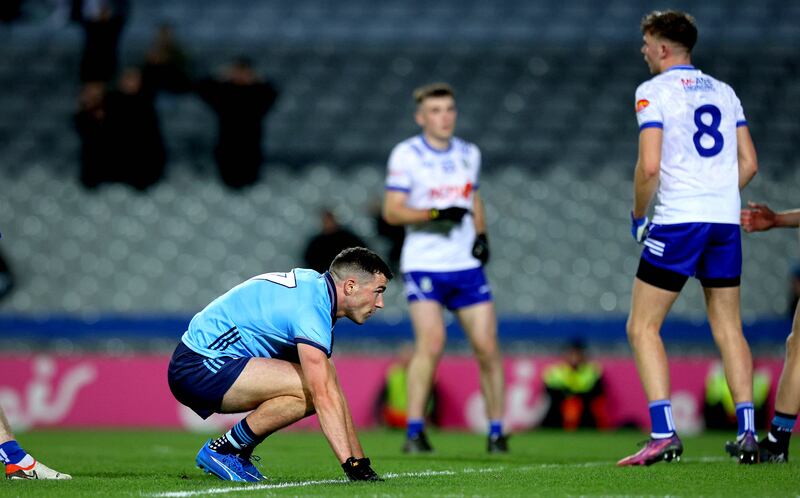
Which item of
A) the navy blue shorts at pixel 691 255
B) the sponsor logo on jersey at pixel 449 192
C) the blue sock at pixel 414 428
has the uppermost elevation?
the sponsor logo on jersey at pixel 449 192

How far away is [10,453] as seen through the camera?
5.70 meters

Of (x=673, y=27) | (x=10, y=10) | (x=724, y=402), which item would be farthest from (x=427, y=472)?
(x=10, y=10)

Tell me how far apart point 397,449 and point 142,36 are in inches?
400

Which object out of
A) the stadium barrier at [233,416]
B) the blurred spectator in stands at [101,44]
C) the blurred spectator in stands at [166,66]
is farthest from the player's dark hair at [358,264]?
the blurred spectator in stands at [101,44]

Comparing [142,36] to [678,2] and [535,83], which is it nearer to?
[535,83]

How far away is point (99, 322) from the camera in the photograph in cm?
1256

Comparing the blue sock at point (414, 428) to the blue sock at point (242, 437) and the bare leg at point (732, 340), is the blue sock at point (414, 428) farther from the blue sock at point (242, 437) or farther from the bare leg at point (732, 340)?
the blue sock at point (242, 437)

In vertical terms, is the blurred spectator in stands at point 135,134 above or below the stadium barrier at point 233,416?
above

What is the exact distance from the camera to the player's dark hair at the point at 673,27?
21.1 feet

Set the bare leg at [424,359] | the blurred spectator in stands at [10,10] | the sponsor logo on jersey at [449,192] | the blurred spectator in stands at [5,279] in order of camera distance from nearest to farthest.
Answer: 1. the bare leg at [424,359]
2. the sponsor logo on jersey at [449,192]
3. the blurred spectator in stands at [5,279]
4. the blurred spectator in stands at [10,10]

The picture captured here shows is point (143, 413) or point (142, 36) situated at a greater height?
point (142, 36)

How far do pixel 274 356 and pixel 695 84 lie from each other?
2.58 metres

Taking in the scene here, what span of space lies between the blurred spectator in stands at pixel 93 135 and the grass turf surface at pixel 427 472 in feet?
18.4

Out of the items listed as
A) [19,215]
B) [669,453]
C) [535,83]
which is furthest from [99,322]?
[669,453]
